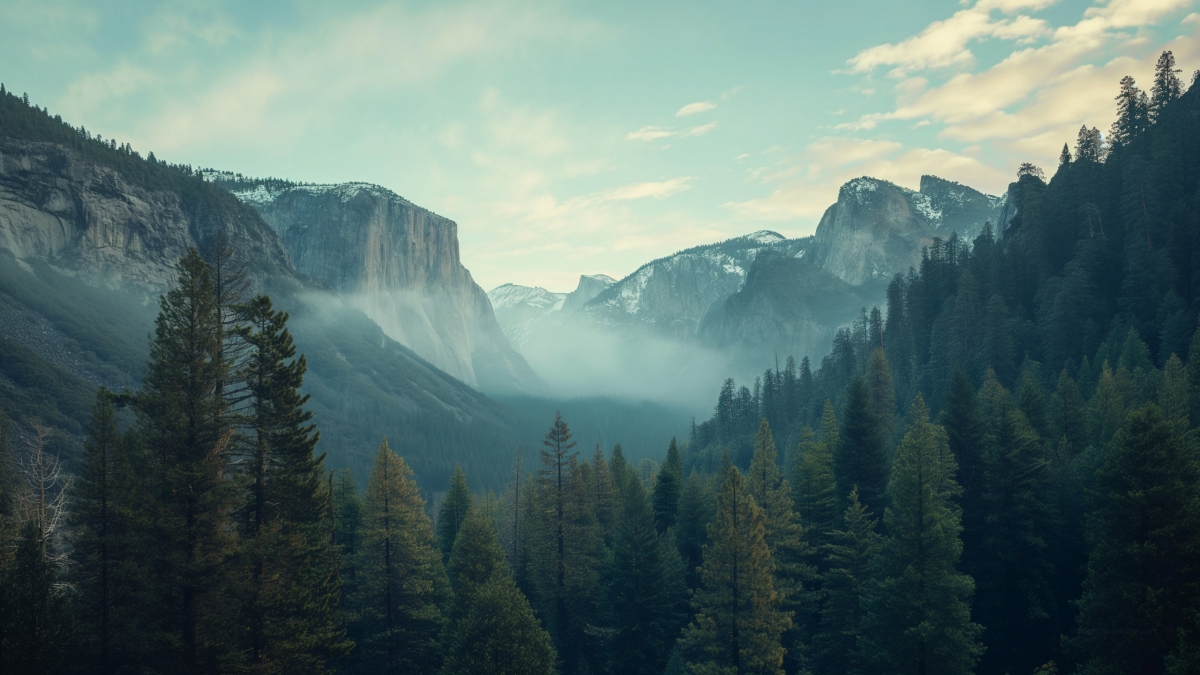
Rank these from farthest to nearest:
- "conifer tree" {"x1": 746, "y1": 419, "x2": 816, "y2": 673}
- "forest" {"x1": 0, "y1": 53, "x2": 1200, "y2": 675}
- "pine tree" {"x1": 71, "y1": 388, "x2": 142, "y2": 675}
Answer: "conifer tree" {"x1": 746, "y1": 419, "x2": 816, "y2": 673} → "pine tree" {"x1": 71, "y1": 388, "x2": 142, "y2": 675} → "forest" {"x1": 0, "y1": 53, "x2": 1200, "y2": 675}

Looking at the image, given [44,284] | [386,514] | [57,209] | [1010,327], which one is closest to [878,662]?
[386,514]

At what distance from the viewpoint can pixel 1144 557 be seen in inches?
829

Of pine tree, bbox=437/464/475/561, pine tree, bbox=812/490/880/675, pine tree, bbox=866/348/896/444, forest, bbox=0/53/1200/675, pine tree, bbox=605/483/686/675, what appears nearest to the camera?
forest, bbox=0/53/1200/675

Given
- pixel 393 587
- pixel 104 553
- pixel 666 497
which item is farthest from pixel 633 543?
pixel 104 553

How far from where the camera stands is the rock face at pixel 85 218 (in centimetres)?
14862

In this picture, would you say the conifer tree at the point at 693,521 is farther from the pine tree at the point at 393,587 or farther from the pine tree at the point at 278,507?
the pine tree at the point at 278,507

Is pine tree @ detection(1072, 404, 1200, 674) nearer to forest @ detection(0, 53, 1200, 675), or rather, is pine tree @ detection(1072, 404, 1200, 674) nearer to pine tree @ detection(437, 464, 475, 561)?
forest @ detection(0, 53, 1200, 675)

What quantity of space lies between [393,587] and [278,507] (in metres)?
12.0

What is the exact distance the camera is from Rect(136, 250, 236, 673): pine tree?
18719mm

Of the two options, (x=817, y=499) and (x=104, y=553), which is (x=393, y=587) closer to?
(x=104, y=553)

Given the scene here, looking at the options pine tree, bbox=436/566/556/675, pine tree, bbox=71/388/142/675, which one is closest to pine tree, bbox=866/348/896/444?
pine tree, bbox=436/566/556/675

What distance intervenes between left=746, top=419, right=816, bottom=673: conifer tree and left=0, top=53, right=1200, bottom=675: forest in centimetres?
22

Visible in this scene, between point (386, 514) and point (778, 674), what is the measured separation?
20.2m

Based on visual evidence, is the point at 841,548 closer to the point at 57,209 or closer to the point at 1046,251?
the point at 1046,251
